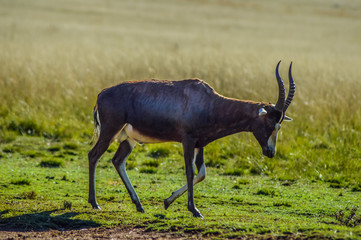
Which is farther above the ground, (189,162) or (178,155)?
(189,162)

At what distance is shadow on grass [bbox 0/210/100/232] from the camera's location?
8.13 m

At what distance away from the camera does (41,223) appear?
26.9ft

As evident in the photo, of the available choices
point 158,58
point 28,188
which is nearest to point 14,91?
point 158,58

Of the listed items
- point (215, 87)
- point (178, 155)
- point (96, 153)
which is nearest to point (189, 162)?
point (96, 153)

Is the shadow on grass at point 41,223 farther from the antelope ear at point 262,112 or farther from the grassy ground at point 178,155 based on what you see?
the antelope ear at point 262,112

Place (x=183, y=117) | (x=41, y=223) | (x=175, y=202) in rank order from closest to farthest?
(x=41, y=223) < (x=183, y=117) < (x=175, y=202)

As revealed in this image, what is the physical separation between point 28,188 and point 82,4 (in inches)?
1883

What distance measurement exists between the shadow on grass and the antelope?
95 centimetres

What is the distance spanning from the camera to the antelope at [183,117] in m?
9.02

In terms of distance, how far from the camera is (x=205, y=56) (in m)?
22.2

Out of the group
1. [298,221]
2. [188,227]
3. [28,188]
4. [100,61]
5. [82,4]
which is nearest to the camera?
[188,227]

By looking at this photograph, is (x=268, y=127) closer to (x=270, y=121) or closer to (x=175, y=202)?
(x=270, y=121)

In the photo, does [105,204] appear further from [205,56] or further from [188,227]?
[205,56]

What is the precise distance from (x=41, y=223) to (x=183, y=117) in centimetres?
247
